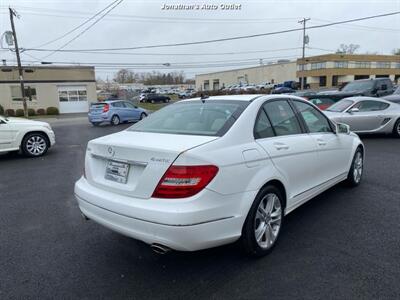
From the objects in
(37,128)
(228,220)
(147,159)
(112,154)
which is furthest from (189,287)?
(37,128)

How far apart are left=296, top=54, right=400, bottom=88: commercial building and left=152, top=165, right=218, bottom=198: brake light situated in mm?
68620

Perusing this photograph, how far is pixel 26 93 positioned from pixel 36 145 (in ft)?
90.3

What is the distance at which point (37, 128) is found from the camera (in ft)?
29.8

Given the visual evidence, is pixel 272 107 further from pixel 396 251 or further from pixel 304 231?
pixel 396 251

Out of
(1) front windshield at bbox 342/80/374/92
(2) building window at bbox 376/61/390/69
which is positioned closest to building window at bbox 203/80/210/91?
(2) building window at bbox 376/61/390/69

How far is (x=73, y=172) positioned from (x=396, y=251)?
245 inches

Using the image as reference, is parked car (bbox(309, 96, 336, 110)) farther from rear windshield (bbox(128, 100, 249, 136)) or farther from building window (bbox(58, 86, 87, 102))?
building window (bbox(58, 86, 87, 102))

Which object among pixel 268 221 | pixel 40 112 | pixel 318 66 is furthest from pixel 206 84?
pixel 268 221

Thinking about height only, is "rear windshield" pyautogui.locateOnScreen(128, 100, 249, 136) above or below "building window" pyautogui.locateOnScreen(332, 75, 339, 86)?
below

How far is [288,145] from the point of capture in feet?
11.6

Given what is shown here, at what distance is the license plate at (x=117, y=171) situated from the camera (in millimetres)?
2916

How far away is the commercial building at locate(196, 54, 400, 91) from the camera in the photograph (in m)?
69.1

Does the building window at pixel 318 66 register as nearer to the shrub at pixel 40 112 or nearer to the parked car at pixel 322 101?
A: the shrub at pixel 40 112

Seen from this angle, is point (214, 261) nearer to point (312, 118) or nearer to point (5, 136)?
point (312, 118)
